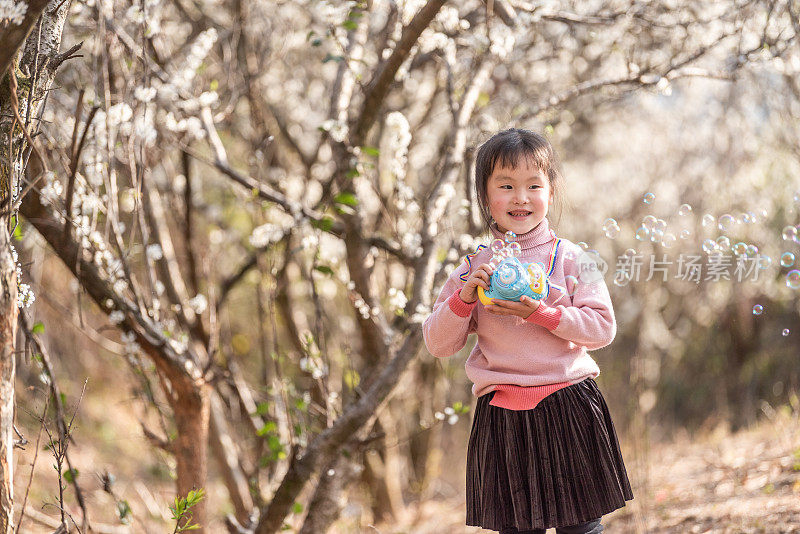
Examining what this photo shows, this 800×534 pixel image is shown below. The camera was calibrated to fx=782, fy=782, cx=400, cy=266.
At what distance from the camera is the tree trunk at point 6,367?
205 centimetres

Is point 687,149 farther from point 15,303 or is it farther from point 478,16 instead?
point 15,303

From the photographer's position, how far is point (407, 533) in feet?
16.7

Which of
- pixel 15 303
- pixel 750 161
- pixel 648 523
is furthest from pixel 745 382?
pixel 15 303

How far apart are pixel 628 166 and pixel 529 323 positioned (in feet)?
21.1

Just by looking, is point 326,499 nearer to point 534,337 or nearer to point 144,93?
point 534,337

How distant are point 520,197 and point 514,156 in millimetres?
114

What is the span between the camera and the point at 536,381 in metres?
2.11

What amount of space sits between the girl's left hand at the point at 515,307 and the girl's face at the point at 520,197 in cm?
27

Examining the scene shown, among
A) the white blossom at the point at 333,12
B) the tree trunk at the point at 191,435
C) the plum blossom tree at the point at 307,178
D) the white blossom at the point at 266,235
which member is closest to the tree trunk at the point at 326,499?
the plum blossom tree at the point at 307,178

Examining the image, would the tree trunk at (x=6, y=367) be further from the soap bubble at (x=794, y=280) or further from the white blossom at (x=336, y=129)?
the soap bubble at (x=794, y=280)

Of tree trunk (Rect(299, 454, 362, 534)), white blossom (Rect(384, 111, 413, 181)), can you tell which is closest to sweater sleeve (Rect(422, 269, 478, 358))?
white blossom (Rect(384, 111, 413, 181))

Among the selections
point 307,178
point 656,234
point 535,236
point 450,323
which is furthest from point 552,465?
point 307,178

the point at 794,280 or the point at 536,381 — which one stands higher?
the point at 794,280

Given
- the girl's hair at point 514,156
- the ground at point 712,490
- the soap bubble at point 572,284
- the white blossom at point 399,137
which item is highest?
the white blossom at point 399,137
